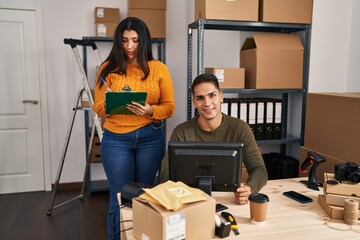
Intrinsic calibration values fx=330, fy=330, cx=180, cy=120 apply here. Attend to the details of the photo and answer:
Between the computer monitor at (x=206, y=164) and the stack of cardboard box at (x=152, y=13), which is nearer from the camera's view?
the computer monitor at (x=206, y=164)

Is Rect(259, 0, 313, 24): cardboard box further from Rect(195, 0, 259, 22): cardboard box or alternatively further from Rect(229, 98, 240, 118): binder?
Rect(229, 98, 240, 118): binder

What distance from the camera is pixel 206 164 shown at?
53.2 inches

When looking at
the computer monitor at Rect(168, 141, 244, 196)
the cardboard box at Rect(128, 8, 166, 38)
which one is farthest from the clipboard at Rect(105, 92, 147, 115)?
the cardboard box at Rect(128, 8, 166, 38)

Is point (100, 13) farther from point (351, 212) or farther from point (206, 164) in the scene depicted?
point (351, 212)

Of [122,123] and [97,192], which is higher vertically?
[122,123]

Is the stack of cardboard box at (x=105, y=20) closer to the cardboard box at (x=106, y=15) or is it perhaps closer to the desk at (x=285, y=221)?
the cardboard box at (x=106, y=15)

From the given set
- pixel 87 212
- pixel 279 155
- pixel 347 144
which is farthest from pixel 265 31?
pixel 87 212

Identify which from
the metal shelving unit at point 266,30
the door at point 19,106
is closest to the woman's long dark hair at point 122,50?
the metal shelving unit at point 266,30

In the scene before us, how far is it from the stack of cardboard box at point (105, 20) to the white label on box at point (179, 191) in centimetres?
257

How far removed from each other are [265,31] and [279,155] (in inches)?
44.9

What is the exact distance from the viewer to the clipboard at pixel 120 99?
183cm

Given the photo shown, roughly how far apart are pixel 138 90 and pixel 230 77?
36.4 inches

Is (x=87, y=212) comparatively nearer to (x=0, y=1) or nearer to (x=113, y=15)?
(x=113, y=15)

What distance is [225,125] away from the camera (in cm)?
177
